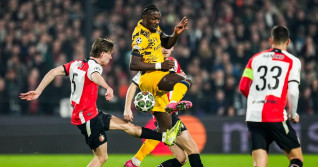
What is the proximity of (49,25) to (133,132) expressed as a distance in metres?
9.67

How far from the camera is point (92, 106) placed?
8.80m

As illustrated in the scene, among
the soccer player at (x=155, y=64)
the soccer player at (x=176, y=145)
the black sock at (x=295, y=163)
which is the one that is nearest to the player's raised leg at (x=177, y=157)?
the soccer player at (x=176, y=145)

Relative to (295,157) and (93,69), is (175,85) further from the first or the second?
(295,157)

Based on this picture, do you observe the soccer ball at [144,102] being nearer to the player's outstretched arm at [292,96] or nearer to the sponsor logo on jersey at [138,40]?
the sponsor logo on jersey at [138,40]

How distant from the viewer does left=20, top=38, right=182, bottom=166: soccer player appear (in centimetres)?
870

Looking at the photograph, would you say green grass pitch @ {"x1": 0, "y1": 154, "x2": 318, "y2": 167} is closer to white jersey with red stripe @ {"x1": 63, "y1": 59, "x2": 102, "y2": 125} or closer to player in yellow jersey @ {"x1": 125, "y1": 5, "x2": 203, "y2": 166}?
player in yellow jersey @ {"x1": 125, "y1": 5, "x2": 203, "y2": 166}

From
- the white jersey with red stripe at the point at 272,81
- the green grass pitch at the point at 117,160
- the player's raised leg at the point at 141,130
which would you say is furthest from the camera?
the green grass pitch at the point at 117,160

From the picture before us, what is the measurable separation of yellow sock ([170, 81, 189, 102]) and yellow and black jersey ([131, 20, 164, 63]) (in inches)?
18.0

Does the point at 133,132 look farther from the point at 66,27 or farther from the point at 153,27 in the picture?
the point at 66,27

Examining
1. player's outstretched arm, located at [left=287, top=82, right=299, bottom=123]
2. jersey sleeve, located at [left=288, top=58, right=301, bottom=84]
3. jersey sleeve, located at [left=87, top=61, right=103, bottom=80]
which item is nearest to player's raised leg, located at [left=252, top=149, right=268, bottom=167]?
player's outstretched arm, located at [left=287, top=82, right=299, bottom=123]

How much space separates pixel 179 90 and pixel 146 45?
0.75m

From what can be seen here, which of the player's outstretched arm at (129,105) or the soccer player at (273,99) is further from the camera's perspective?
the player's outstretched arm at (129,105)

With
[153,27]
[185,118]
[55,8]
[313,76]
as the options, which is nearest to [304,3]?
[313,76]

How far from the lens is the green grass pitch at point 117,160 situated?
1319 cm
